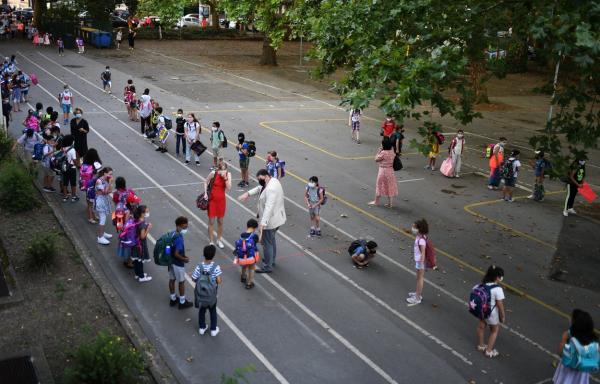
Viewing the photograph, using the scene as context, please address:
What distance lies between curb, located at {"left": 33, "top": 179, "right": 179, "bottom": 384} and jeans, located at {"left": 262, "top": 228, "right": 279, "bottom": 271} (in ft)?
9.45

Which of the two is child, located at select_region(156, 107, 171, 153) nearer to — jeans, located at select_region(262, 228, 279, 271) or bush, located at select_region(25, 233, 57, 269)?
bush, located at select_region(25, 233, 57, 269)

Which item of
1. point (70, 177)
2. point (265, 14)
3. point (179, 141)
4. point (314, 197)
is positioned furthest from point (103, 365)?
point (265, 14)

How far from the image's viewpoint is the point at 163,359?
8688 millimetres

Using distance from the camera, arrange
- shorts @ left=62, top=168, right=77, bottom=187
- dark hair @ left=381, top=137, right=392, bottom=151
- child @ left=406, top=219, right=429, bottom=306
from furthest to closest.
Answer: dark hair @ left=381, top=137, right=392, bottom=151 < shorts @ left=62, top=168, right=77, bottom=187 < child @ left=406, top=219, right=429, bottom=306

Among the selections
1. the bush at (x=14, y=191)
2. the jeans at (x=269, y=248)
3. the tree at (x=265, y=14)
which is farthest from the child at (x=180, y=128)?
the tree at (x=265, y=14)

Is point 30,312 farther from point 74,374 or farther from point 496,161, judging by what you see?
point 496,161

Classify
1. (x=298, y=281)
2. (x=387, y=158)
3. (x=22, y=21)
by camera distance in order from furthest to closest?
(x=22, y=21)
(x=387, y=158)
(x=298, y=281)

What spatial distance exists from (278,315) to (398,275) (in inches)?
121

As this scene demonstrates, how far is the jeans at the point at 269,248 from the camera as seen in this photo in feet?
37.5

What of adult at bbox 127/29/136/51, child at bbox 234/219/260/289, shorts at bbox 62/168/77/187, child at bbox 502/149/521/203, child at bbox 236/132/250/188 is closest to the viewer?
child at bbox 234/219/260/289

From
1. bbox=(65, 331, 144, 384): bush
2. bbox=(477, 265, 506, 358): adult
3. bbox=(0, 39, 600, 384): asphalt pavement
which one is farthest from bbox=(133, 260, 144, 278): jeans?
bbox=(477, 265, 506, 358): adult

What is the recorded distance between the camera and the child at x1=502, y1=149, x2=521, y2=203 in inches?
658

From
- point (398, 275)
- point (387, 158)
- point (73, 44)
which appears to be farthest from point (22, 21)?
point (398, 275)

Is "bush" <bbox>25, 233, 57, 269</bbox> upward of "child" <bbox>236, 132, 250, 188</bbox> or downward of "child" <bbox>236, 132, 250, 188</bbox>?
downward
